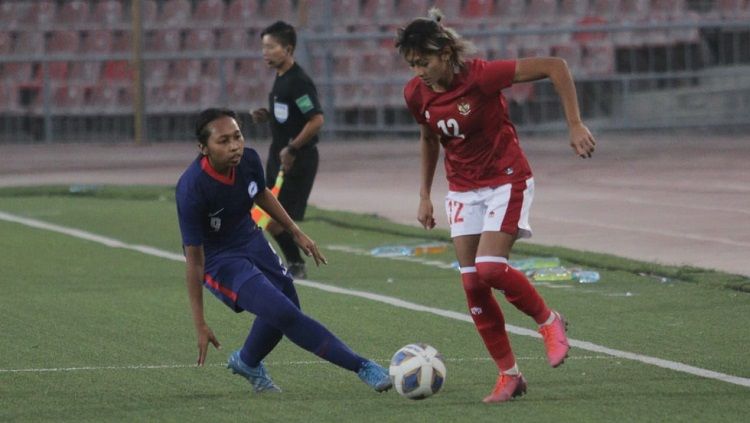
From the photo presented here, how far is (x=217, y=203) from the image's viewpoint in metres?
7.00

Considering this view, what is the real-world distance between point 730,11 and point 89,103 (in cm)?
1121

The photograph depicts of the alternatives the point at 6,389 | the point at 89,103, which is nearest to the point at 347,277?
the point at 6,389

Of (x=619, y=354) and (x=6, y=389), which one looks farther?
(x=619, y=354)

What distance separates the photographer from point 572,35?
24.6 metres

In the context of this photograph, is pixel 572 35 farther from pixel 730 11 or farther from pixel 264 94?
pixel 264 94

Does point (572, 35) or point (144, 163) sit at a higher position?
point (572, 35)

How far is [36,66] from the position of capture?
28.3 m

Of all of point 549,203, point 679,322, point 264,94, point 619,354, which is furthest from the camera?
point 264,94

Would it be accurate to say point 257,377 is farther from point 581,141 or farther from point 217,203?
point 581,141

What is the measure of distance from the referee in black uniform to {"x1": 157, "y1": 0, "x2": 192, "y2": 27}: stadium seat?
16.7 metres

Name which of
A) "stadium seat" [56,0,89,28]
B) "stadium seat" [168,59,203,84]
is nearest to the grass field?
"stadium seat" [168,59,203,84]

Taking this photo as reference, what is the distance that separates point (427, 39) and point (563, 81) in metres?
0.61

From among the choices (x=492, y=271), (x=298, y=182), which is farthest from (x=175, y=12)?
(x=492, y=271)

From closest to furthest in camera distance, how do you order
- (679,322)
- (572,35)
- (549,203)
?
(679,322) < (549,203) < (572,35)
